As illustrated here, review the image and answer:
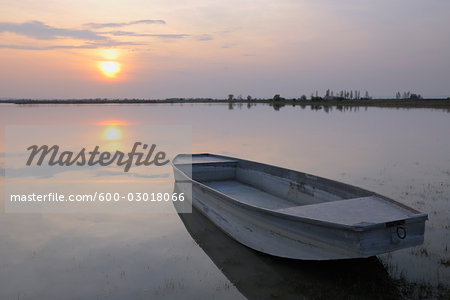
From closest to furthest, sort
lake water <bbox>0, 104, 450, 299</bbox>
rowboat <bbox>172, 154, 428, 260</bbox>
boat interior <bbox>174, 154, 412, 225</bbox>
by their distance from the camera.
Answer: rowboat <bbox>172, 154, 428, 260</bbox> < lake water <bbox>0, 104, 450, 299</bbox> < boat interior <bbox>174, 154, 412, 225</bbox>

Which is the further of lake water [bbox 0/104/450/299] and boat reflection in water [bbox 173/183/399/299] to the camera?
lake water [bbox 0/104/450/299]

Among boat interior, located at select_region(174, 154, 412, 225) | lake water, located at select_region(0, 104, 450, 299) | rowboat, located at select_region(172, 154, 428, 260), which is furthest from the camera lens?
boat interior, located at select_region(174, 154, 412, 225)

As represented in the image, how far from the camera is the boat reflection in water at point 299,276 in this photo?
4.94 metres

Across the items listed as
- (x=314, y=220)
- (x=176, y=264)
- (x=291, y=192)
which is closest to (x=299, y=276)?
(x=314, y=220)

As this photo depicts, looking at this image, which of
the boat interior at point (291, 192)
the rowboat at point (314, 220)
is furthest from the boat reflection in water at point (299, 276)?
the boat interior at point (291, 192)

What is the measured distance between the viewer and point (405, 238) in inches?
185

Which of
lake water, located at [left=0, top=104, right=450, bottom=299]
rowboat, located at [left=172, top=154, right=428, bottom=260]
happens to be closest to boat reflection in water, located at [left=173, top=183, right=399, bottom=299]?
lake water, located at [left=0, top=104, right=450, bottom=299]

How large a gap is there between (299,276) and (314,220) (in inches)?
50.0

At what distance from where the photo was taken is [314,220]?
187 inches

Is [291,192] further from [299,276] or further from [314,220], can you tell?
[314,220]

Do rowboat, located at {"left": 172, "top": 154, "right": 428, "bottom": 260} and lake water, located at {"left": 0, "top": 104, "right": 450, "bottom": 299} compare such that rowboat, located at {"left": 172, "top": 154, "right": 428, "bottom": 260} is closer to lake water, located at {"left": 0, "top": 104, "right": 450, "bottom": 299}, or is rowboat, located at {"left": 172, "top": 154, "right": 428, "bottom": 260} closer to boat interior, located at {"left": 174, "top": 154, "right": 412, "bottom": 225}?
boat interior, located at {"left": 174, "top": 154, "right": 412, "bottom": 225}

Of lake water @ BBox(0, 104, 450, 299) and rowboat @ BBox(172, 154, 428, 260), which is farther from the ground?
rowboat @ BBox(172, 154, 428, 260)

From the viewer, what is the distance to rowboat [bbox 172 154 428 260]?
15.0 feet

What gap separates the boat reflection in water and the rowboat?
0.33 m
